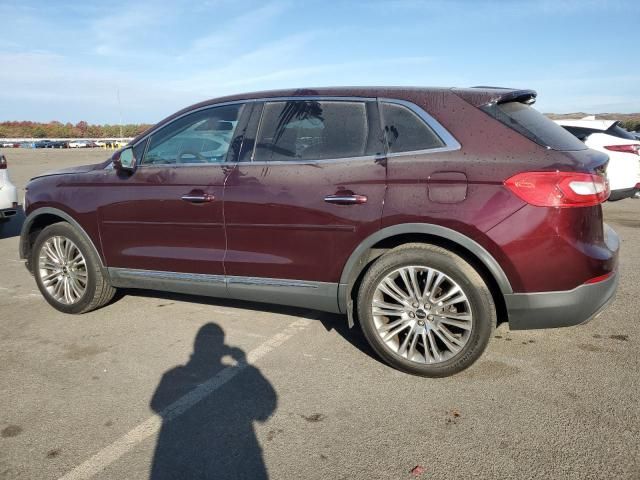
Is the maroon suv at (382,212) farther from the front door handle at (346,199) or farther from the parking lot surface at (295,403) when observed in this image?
the parking lot surface at (295,403)

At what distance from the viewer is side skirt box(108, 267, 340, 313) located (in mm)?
3523

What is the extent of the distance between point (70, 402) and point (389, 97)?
108 inches

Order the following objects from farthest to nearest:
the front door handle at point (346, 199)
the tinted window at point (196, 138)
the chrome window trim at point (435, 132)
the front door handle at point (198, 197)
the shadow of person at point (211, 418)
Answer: the tinted window at point (196, 138) → the front door handle at point (198, 197) → the front door handle at point (346, 199) → the chrome window trim at point (435, 132) → the shadow of person at point (211, 418)

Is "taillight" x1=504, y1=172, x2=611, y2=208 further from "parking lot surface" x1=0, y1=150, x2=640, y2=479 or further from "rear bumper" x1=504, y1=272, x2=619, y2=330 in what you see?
"rear bumper" x1=504, y1=272, x2=619, y2=330

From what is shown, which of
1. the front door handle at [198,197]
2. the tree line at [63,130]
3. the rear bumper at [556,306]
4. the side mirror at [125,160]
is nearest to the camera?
the rear bumper at [556,306]

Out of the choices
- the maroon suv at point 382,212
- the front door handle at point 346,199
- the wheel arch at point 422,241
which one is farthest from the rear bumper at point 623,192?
the front door handle at point 346,199

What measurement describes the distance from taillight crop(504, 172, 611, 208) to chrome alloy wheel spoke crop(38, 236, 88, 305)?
358cm

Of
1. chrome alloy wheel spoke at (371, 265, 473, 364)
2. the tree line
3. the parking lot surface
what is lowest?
the parking lot surface

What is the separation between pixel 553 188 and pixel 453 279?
0.76 metres

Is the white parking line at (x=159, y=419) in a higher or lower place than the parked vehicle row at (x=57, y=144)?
lower

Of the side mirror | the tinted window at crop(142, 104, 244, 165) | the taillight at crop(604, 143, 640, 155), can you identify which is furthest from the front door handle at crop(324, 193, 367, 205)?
the taillight at crop(604, 143, 640, 155)

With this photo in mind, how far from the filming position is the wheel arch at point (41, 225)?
4430 mm

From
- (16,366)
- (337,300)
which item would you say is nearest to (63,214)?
(16,366)

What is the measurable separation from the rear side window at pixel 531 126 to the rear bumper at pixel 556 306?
855mm
